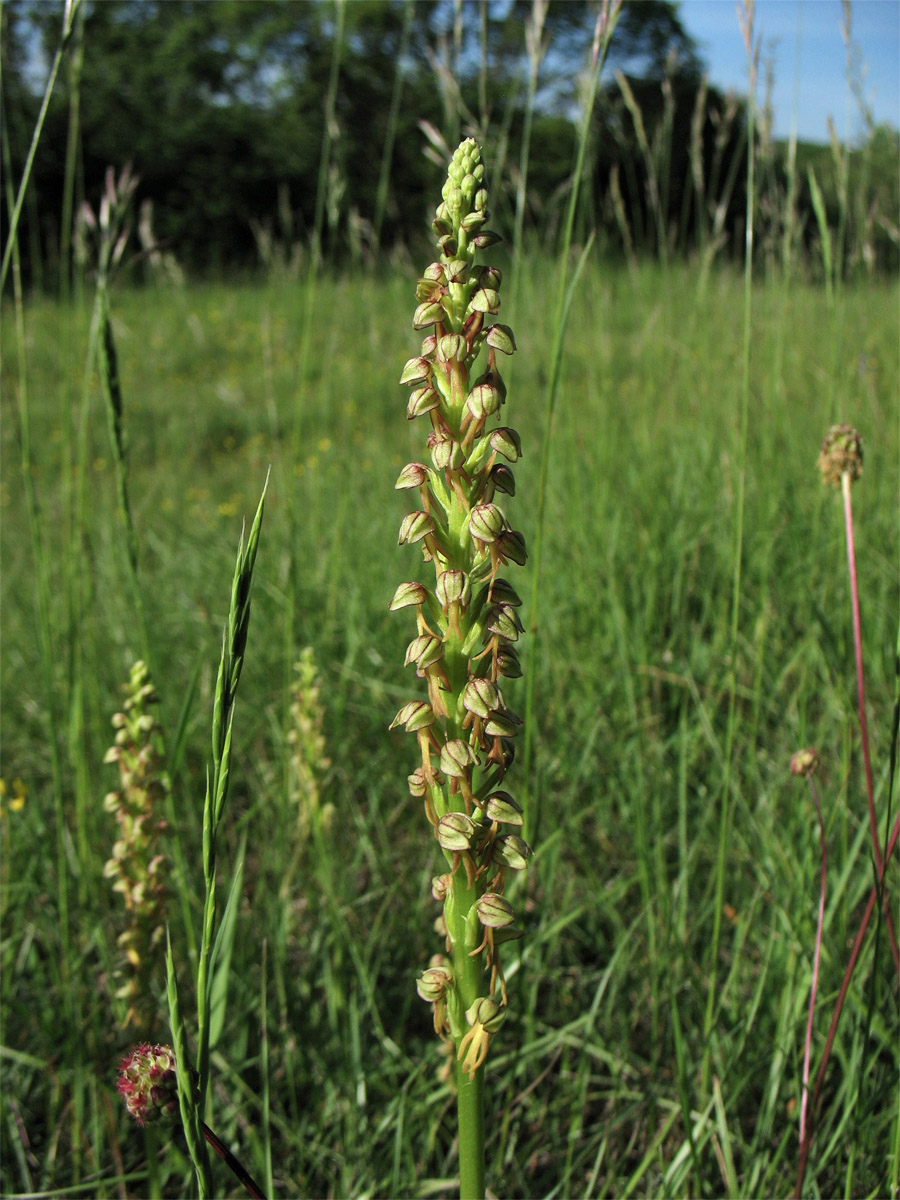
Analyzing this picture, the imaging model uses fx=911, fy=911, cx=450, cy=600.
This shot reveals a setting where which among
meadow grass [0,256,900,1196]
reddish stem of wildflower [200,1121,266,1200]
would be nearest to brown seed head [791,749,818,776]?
meadow grass [0,256,900,1196]

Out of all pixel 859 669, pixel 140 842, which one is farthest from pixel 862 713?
pixel 140 842

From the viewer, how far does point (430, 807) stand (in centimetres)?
80

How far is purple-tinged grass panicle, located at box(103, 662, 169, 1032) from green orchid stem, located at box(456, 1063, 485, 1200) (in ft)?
2.08

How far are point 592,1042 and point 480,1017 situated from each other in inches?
35.4

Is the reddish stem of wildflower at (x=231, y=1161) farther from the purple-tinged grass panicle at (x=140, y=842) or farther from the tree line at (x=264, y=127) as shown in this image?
the tree line at (x=264, y=127)

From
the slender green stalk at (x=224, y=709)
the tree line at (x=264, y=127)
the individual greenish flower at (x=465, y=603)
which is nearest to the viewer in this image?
the slender green stalk at (x=224, y=709)

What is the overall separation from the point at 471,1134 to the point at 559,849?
42.6 inches

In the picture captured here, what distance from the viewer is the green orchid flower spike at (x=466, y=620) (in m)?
0.72

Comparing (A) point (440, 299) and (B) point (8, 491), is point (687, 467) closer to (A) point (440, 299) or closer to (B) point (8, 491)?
(A) point (440, 299)

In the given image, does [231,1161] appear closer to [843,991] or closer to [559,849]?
[843,991]

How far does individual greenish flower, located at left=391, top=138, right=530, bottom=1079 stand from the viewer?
723mm

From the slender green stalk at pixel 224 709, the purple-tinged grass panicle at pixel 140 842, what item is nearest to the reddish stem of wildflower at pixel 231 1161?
the slender green stalk at pixel 224 709

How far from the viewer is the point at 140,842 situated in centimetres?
128

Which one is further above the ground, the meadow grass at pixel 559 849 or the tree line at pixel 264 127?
the tree line at pixel 264 127
